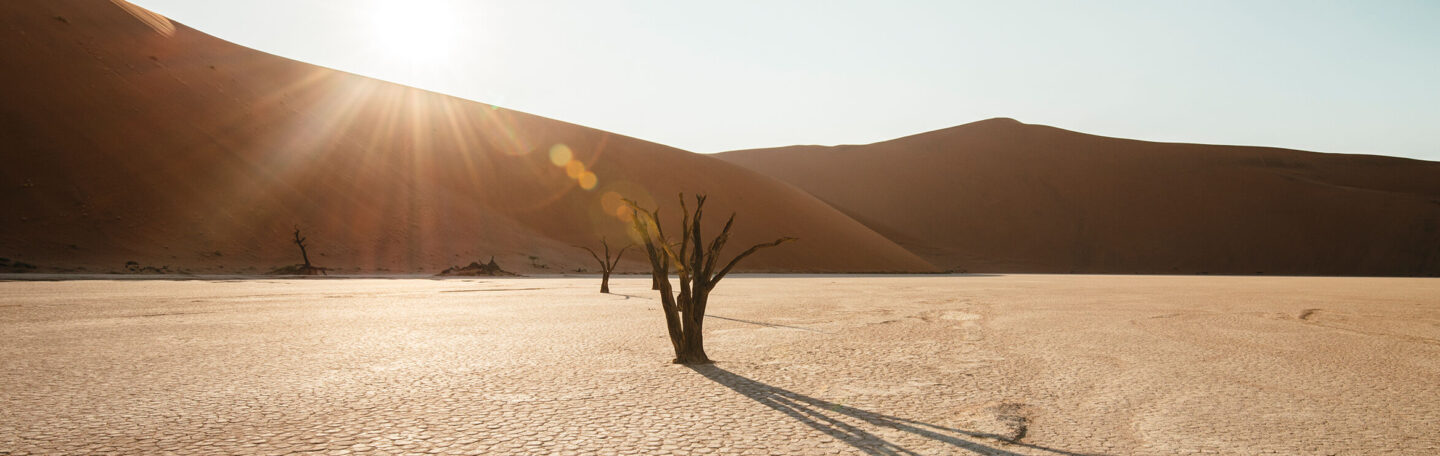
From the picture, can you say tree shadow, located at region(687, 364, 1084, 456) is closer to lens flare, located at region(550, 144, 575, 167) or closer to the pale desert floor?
the pale desert floor

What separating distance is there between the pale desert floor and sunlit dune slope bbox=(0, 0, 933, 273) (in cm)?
3087

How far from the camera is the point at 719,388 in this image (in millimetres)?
4750

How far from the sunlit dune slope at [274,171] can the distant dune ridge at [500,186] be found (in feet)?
0.47

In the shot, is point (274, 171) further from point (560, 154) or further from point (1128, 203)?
point (1128, 203)

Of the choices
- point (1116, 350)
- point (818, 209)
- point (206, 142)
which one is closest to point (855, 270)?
point (818, 209)

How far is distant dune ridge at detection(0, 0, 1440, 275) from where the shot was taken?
36.5 metres

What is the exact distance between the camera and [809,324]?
9.20 meters

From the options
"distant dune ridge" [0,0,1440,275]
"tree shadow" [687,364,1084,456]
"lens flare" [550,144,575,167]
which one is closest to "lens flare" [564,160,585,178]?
"distant dune ridge" [0,0,1440,275]

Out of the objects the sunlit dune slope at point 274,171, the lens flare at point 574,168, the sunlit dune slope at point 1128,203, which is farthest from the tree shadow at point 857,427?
the sunlit dune slope at point 1128,203

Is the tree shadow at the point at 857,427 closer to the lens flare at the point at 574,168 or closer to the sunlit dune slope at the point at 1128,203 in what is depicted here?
the lens flare at the point at 574,168

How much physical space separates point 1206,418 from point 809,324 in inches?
214

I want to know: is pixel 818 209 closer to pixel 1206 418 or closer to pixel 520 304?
pixel 520 304

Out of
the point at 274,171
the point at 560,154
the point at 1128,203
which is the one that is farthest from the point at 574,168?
the point at 1128,203

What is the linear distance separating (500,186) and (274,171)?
1410cm
